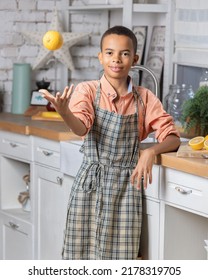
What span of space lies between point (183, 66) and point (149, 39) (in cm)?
30

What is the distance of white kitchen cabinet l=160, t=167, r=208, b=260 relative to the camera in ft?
9.49

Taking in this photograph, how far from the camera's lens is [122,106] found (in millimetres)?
3027

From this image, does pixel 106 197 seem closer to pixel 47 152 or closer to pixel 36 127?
pixel 47 152

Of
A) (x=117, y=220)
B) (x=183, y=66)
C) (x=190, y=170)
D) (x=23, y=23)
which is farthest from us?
(x=23, y=23)

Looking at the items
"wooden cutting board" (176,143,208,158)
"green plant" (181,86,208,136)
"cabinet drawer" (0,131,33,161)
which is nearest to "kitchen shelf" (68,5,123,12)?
"cabinet drawer" (0,131,33,161)

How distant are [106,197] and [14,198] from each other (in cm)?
134

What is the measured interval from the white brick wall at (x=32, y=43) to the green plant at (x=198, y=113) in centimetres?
137

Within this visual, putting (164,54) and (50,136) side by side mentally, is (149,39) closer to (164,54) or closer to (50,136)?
(164,54)

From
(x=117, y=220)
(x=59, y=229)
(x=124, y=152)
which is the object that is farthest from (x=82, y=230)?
(x=59, y=229)

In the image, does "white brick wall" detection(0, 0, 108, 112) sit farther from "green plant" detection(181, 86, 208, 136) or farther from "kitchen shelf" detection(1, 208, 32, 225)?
"green plant" detection(181, 86, 208, 136)

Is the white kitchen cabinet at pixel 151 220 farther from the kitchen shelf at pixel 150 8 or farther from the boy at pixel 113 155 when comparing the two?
the kitchen shelf at pixel 150 8

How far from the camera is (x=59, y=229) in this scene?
3.78 m

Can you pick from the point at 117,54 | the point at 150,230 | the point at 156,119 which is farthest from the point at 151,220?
the point at 117,54

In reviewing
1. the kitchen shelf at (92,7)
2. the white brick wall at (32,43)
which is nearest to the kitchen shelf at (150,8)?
the kitchen shelf at (92,7)
